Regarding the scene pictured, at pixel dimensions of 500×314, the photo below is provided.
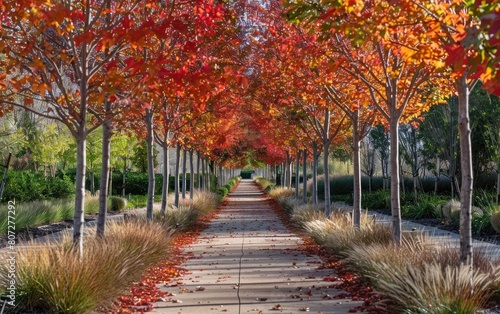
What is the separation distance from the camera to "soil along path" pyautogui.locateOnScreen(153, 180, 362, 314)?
7.10 meters

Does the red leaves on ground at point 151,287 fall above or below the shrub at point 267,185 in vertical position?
below

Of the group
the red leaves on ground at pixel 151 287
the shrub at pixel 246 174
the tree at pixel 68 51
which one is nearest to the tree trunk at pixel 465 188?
the red leaves on ground at pixel 151 287

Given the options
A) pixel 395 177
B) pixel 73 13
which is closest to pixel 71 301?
pixel 73 13

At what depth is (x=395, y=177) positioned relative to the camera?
995cm

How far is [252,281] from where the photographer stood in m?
8.82

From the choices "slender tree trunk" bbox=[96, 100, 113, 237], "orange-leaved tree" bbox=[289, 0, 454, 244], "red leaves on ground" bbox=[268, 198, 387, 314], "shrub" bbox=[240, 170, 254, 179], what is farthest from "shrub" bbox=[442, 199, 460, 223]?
"shrub" bbox=[240, 170, 254, 179]

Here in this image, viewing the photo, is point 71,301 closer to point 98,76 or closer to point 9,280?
point 9,280

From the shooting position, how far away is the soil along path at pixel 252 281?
7.10 m

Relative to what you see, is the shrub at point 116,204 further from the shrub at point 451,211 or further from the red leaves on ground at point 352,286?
the red leaves on ground at point 352,286

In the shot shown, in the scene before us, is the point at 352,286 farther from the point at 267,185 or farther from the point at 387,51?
the point at 267,185

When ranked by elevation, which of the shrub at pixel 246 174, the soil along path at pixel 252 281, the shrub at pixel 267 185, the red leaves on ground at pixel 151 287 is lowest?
the soil along path at pixel 252 281

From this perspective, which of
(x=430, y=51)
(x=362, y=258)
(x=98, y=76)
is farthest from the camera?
(x=98, y=76)

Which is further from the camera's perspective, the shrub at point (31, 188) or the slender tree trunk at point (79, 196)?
the shrub at point (31, 188)

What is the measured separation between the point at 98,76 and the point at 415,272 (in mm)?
5756
